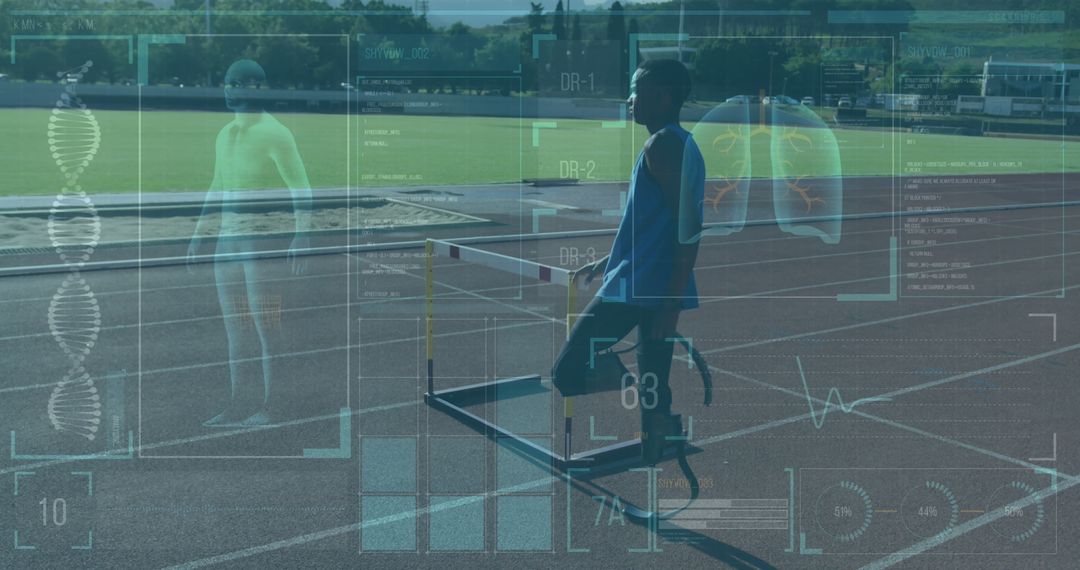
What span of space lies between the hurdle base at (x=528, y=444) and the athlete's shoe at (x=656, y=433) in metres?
0.14

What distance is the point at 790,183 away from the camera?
30.3 metres

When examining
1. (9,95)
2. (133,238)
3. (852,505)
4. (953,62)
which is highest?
(9,95)

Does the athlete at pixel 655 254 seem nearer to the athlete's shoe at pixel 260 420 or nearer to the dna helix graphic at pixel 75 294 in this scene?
the athlete's shoe at pixel 260 420

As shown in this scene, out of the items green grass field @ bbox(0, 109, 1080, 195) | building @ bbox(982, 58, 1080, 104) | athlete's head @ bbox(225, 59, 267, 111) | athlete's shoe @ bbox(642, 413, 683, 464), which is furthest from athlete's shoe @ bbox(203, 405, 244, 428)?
green grass field @ bbox(0, 109, 1080, 195)

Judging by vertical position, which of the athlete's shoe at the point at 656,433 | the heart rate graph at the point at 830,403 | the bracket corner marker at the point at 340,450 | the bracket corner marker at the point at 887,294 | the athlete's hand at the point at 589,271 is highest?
the athlete's hand at the point at 589,271

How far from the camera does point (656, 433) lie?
19.3 feet

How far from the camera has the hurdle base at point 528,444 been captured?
6.73 m

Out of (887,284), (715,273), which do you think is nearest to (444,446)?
(715,273)

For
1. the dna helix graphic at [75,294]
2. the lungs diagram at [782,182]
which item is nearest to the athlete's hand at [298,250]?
the dna helix graphic at [75,294]

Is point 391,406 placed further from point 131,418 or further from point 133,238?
point 133,238

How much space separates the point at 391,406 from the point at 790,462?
119 inches

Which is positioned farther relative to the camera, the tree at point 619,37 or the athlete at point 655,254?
the tree at point 619,37

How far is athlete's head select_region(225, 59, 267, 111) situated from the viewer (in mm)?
6379

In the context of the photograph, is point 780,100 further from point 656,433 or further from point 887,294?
point 887,294
